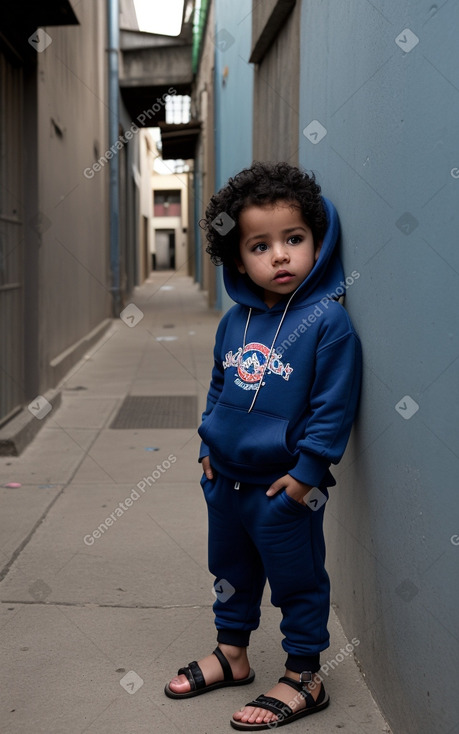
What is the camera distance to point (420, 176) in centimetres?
208

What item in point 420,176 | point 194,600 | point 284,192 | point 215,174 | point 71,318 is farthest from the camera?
point 215,174

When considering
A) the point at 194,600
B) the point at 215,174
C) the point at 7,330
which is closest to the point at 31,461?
the point at 7,330

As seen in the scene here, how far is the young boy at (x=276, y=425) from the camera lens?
8.04 feet

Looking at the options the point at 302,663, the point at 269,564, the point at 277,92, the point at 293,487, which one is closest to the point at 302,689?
the point at 302,663

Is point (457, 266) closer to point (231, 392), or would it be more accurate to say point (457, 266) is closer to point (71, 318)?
point (231, 392)

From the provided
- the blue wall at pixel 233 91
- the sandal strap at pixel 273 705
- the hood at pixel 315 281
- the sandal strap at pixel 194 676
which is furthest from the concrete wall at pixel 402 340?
the blue wall at pixel 233 91

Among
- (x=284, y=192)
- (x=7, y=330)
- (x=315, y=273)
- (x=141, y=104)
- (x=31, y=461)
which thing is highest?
(x=141, y=104)

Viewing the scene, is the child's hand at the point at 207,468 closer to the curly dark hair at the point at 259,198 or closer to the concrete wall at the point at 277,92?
the curly dark hair at the point at 259,198

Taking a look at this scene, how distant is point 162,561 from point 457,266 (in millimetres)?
2356

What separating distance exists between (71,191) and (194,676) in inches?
294

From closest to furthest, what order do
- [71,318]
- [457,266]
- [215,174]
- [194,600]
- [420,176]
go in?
[457,266]
[420,176]
[194,600]
[71,318]
[215,174]

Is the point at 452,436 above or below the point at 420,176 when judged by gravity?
below

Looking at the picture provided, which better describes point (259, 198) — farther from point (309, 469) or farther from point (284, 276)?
point (309, 469)

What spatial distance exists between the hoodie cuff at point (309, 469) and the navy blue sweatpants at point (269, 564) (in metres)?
0.08
